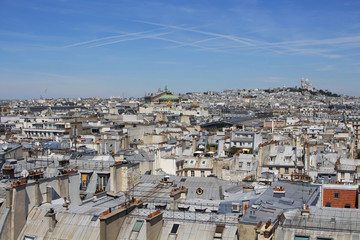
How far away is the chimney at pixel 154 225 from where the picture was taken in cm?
1354

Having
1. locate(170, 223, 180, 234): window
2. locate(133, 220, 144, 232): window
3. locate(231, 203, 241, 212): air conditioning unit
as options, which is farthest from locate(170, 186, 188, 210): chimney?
locate(170, 223, 180, 234): window

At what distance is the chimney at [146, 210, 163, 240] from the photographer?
13539 mm

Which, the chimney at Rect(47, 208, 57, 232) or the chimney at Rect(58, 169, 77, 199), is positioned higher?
the chimney at Rect(58, 169, 77, 199)

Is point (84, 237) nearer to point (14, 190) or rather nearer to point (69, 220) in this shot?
point (69, 220)

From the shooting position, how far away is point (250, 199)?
18047mm

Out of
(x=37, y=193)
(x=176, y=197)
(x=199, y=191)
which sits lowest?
(x=199, y=191)

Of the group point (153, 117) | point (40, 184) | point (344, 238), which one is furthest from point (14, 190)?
point (153, 117)

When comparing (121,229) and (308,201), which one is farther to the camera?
(308,201)

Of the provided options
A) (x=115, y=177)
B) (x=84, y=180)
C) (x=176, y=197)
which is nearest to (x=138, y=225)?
(x=176, y=197)

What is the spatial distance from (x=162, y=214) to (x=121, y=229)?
1.30m

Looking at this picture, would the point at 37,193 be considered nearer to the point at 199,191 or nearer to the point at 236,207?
the point at 236,207

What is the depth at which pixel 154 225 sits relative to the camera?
1380 centimetres

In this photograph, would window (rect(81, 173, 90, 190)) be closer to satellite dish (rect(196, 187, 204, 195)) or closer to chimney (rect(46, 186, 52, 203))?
satellite dish (rect(196, 187, 204, 195))

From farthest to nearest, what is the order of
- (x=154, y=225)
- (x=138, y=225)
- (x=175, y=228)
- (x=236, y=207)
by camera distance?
(x=236, y=207)
(x=138, y=225)
(x=175, y=228)
(x=154, y=225)
